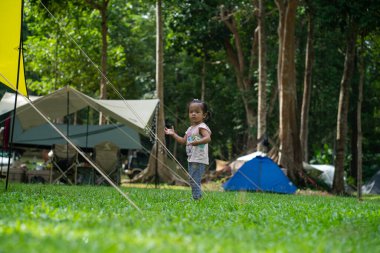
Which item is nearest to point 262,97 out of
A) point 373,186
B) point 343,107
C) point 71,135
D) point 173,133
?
point 343,107

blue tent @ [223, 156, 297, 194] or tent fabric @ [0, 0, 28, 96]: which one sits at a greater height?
tent fabric @ [0, 0, 28, 96]

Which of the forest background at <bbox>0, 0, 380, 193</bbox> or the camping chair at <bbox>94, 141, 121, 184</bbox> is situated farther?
the forest background at <bbox>0, 0, 380, 193</bbox>

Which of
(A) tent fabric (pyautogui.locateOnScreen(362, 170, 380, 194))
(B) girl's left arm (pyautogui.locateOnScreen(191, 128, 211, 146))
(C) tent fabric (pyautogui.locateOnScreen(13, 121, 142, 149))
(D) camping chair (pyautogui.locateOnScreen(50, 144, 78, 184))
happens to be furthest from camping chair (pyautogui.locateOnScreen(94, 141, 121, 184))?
(A) tent fabric (pyautogui.locateOnScreen(362, 170, 380, 194))

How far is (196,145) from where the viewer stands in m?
8.05

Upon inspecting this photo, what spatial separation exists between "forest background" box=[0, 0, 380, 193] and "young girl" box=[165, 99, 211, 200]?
8.67 m

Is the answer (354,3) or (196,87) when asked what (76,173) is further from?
(196,87)

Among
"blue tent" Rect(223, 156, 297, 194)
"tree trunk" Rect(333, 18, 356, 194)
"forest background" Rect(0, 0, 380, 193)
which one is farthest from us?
"forest background" Rect(0, 0, 380, 193)

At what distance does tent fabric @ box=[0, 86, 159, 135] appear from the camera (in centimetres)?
1509

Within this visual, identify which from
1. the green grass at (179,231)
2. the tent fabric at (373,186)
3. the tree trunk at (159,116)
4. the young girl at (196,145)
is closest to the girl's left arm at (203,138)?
the young girl at (196,145)

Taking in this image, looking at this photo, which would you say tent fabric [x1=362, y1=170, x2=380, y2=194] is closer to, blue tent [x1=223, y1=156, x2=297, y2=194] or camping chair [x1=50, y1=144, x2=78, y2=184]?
blue tent [x1=223, y1=156, x2=297, y2=194]

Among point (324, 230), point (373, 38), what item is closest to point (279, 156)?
point (373, 38)

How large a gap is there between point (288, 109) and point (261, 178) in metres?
3.05

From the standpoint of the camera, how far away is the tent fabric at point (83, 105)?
1509 centimetres

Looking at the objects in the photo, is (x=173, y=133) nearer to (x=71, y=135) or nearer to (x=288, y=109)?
(x=288, y=109)
